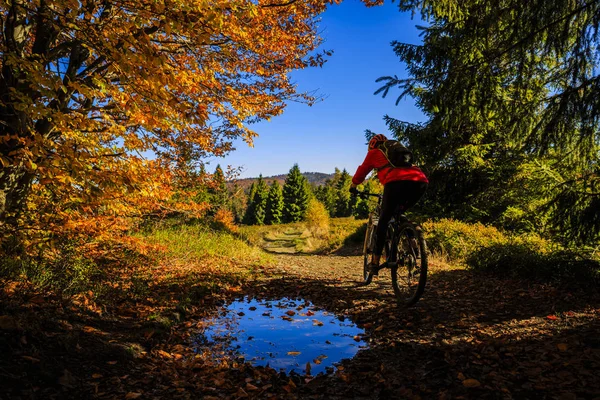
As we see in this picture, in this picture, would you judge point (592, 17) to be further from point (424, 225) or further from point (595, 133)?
point (424, 225)

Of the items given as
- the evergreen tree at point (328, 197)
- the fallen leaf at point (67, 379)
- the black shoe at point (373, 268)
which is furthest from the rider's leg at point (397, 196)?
the evergreen tree at point (328, 197)

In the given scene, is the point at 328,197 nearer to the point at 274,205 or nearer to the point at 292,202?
the point at 292,202

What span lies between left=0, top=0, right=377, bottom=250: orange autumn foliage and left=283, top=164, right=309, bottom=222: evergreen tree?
52439 millimetres

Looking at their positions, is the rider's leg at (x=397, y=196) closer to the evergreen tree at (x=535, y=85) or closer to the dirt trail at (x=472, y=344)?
the dirt trail at (x=472, y=344)

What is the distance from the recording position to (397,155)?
183 inches

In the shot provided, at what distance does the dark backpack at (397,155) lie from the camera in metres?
4.62

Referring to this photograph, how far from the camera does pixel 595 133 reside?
16.1ft

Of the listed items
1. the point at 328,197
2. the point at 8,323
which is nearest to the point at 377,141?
the point at 8,323

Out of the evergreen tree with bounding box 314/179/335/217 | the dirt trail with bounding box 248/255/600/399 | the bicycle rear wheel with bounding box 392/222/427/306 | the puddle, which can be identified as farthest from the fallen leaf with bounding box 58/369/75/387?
the evergreen tree with bounding box 314/179/335/217

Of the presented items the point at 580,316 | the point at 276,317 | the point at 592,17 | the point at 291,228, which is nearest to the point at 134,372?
the point at 276,317

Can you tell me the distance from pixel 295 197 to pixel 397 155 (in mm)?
57088

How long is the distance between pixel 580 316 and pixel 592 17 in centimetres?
412

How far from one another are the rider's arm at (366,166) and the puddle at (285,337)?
219 centimetres

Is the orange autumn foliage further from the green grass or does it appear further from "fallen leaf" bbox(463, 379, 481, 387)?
"fallen leaf" bbox(463, 379, 481, 387)
